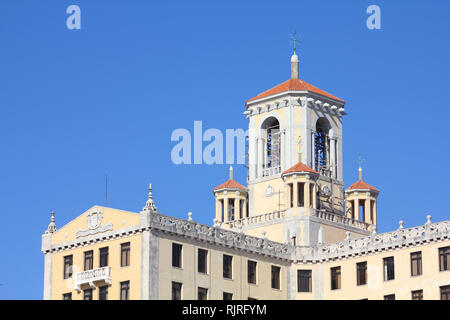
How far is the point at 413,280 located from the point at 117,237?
2632 centimetres

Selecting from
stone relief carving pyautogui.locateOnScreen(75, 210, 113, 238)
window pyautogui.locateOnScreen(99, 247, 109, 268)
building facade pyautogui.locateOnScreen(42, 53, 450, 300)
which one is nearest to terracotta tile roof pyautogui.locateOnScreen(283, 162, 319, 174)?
building facade pyautogui.locateOnScreen(42, 53, 450, 300)

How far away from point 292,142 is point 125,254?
92.9 ft

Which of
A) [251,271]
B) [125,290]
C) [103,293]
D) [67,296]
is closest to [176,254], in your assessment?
[125,290]

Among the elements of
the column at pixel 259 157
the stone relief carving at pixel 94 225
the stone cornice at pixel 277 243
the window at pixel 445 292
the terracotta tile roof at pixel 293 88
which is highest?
the terracotta tile roof at pixel 293 88

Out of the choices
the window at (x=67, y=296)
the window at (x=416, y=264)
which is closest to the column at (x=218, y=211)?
the window at (x=67, y=296)

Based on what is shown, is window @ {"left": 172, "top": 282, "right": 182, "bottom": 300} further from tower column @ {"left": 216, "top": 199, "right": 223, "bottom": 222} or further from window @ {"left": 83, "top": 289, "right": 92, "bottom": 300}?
tower column @ {"left": 216, "top": 199, "right": 223, "bottom": 222}

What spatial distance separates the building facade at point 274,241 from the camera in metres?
121

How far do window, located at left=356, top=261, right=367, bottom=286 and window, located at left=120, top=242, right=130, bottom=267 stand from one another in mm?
21944

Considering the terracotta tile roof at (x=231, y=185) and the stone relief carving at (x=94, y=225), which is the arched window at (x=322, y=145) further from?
the stone relief carving at (x=94, y=225)

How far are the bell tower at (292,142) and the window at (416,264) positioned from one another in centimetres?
1824

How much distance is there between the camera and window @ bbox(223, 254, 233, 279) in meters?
125

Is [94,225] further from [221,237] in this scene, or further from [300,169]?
[300,169]

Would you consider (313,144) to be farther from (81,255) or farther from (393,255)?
(81,255)
